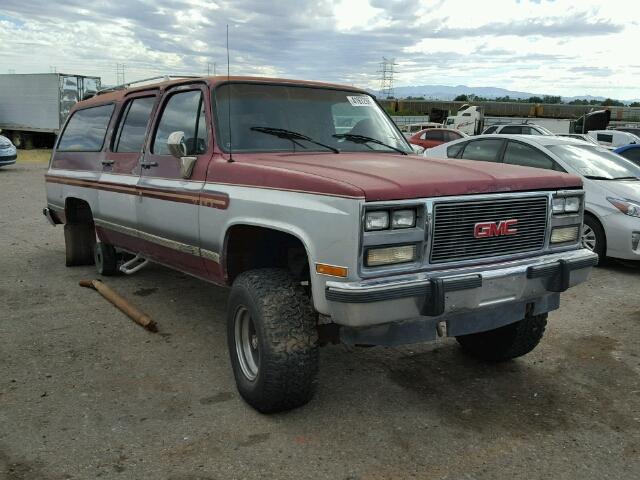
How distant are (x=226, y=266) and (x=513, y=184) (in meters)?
1.87

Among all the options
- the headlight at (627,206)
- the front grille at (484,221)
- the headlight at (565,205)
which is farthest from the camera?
the headlight at (627,206)

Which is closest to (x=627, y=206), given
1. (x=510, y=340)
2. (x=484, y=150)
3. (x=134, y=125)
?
(x=484, y=150)

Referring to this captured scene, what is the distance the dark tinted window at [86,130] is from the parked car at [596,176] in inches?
135

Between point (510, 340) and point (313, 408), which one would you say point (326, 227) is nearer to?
point (313, 408)

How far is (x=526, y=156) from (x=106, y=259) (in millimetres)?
5654

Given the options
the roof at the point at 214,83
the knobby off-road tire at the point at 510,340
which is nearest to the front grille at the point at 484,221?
the knobby off-road tire at the point at 510,340

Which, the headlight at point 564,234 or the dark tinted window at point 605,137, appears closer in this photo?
the headlight at point 564,234

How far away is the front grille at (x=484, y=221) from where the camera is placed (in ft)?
10.4

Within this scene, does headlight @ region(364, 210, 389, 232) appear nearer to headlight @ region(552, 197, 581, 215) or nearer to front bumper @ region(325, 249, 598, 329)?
front bumper @ region(325, 249, 598, 329)

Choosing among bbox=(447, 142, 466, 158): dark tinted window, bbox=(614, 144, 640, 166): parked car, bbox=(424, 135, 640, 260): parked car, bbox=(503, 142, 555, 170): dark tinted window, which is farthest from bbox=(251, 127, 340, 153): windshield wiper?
bbox=(614, 144, 640, 166): parked car

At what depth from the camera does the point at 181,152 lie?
4137 mm

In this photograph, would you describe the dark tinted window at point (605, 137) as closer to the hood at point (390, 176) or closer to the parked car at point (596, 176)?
the parked car at point (596, 176)

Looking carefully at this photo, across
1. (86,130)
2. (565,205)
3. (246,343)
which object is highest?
(86,130)

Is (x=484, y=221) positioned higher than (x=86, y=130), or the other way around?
(x=86, y=130)
